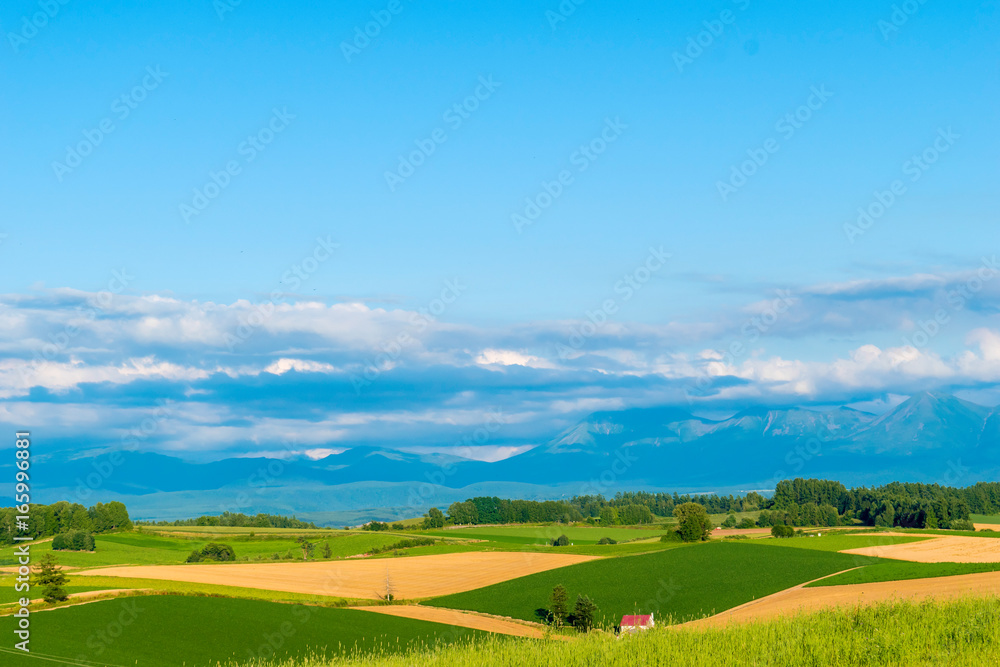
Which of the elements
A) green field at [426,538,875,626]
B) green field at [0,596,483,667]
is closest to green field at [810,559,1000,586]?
green field at [426,538,875,626]

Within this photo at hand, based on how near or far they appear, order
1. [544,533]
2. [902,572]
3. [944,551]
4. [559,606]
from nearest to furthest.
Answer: [559,606] < [902,572] < [944,551] < [544,533]

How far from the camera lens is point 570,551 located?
111 m

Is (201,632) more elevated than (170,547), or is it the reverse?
(201,632)

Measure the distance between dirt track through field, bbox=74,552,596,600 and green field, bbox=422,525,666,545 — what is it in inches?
1260

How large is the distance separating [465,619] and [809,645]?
2004 inches

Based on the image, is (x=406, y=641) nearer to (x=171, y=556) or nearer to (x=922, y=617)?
(x=922, y=617)

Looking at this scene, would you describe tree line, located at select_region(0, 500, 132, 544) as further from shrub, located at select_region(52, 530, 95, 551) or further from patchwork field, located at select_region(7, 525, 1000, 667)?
patchwork field, located at select_region(7, 525, 1000, 667)

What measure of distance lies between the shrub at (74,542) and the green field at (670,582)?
82.7m

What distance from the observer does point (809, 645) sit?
15.5 metres

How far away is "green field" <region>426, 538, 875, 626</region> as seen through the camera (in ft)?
204

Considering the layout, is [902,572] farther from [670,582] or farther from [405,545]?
[405,545]

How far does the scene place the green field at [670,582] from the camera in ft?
204

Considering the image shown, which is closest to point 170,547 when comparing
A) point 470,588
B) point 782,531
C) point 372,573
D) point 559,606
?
point 372,573

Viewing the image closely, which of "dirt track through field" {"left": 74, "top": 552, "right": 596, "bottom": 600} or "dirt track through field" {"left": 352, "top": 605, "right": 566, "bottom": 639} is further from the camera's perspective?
"dirt track through field" {"left": 74, "top": 552, "right": 596, "bottom": 600}
